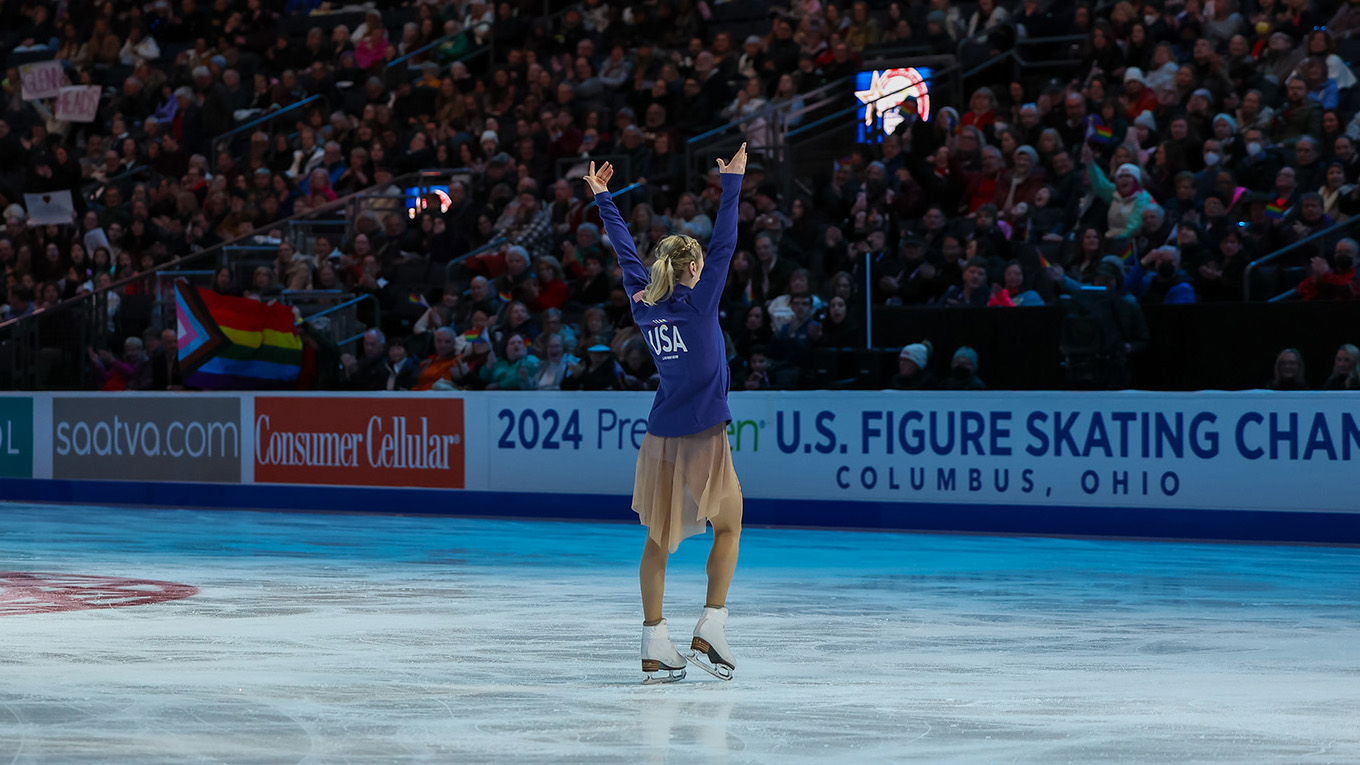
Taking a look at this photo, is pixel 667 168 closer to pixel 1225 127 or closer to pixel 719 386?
pixel 1225 127

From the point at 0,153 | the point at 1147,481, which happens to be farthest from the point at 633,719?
the point at 0,153

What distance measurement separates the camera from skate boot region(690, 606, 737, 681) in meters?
7.43

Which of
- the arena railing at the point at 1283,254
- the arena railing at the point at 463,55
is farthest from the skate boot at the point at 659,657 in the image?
the arena railing at the point at 463,55

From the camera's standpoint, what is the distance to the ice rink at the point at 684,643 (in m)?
6.19

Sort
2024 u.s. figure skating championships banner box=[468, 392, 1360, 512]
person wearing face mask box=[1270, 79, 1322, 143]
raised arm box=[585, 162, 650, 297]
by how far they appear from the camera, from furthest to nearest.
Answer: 1. person wearing face mask box=[1270, 79, 1322, 143]
2. 2024 u.s. figure skating championships banner box=[468, 392, 1360, 512]
3. raised arm box=[585, 162, 650, 297]

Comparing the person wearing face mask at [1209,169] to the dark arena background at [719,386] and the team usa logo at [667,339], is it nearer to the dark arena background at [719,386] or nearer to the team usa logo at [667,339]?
the dark arena background at [719,386]

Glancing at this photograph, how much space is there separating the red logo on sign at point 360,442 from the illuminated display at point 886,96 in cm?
551

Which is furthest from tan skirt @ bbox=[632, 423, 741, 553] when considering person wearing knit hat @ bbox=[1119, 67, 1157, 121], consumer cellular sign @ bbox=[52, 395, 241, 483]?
consumer cellular sign @ bbox=[52, 395, 241, 483]

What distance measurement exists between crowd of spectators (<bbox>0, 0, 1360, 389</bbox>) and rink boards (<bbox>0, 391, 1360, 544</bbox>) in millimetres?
556

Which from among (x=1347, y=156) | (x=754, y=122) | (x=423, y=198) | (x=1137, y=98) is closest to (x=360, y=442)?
(x=423, y=198)

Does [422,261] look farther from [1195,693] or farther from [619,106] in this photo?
[1195,693]

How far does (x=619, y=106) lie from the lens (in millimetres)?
22156

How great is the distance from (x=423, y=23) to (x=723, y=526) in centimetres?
1928

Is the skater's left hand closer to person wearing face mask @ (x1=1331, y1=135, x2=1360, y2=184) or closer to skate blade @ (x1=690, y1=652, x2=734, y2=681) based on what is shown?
skate blade @ (x1=690, y1=652, x2=734, y2=681)
